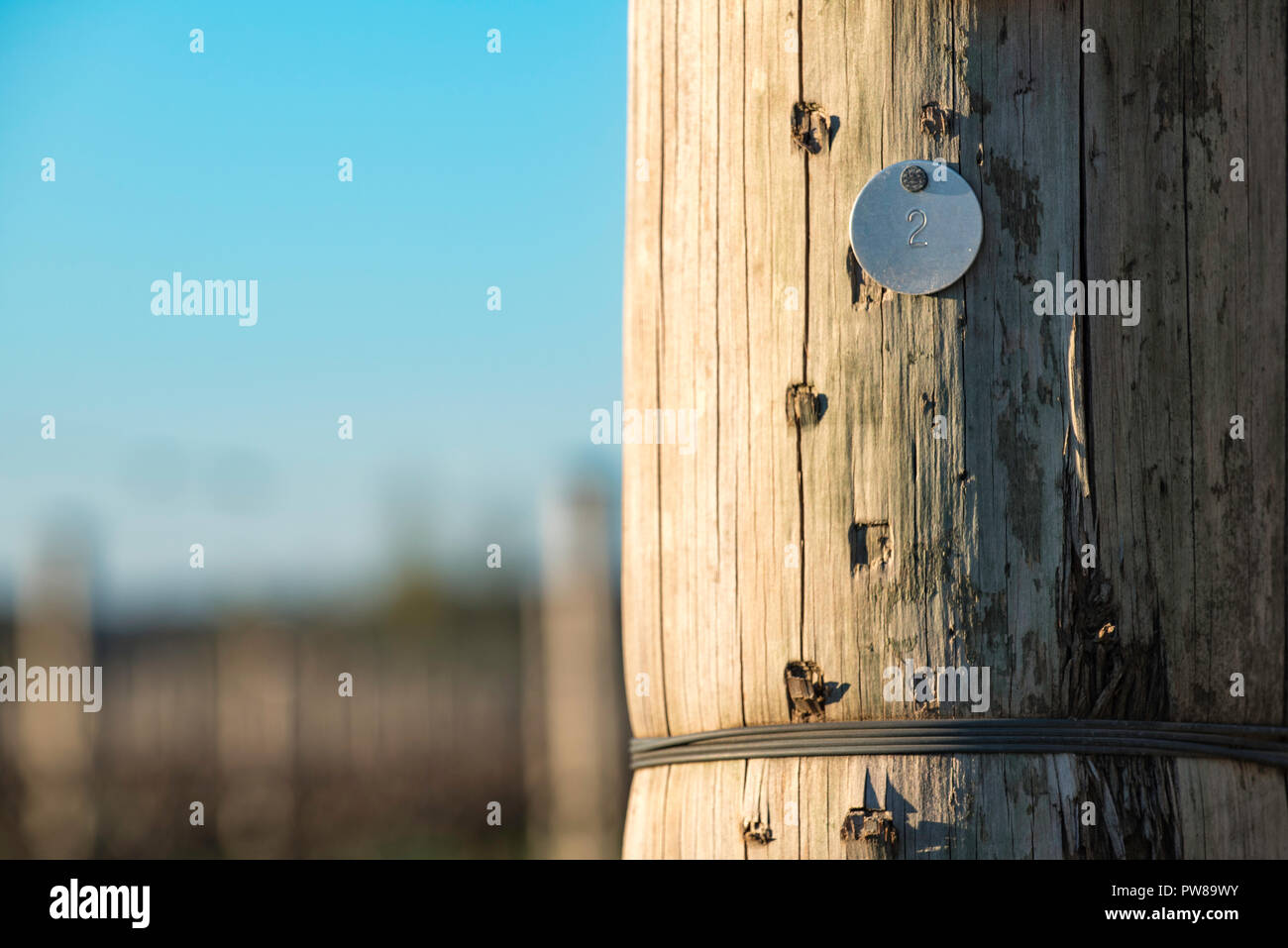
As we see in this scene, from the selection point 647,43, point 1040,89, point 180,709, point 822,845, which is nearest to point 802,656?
point 822,845

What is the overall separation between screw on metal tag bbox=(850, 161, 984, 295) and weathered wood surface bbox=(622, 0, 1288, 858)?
2cm

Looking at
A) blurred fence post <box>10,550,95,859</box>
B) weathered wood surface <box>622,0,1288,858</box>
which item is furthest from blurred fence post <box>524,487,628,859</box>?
weathered wood surface <box>622,0,1288,858</box>

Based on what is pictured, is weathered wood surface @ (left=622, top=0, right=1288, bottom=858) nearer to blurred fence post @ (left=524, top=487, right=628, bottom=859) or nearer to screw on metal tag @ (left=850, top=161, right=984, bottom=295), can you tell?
screw on metal tag @ (left=850, top=161, right=984, bottom=295)

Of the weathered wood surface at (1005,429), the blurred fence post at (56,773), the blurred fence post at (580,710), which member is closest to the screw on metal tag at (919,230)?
the weathered wood surface at (1005,429)

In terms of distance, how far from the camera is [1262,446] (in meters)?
1.57

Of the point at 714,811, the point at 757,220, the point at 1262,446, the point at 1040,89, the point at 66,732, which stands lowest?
the point at 66,732

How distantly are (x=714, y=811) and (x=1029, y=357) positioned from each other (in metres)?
0.82

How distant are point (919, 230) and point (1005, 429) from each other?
31 cm

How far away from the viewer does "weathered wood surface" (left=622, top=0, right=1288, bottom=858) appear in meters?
1.50

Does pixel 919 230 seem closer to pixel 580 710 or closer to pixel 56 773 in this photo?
pixel 580 710

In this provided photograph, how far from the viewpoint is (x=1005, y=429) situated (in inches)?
59.6
